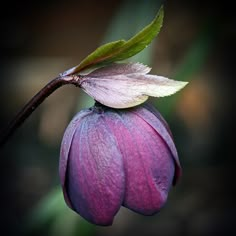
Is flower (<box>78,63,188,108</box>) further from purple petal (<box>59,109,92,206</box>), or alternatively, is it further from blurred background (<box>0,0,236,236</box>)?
blurred background (<box>0,0,236,236</box>)

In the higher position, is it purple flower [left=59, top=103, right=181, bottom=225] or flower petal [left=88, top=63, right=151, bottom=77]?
flower petal [left=88, top=63, right=151, bottom=77]

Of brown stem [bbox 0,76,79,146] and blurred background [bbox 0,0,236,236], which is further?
blurred background [bbox 0,0,236,236]

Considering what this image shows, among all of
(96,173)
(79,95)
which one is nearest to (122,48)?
(96,173)

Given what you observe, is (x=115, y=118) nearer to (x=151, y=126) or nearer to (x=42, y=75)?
(x=151, y=126)

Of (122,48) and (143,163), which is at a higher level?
(122,48)

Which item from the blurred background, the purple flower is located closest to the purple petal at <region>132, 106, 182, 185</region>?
the purple flower

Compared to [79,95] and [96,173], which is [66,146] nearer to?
[96,173]

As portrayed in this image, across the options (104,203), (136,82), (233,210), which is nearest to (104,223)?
(104,203)
